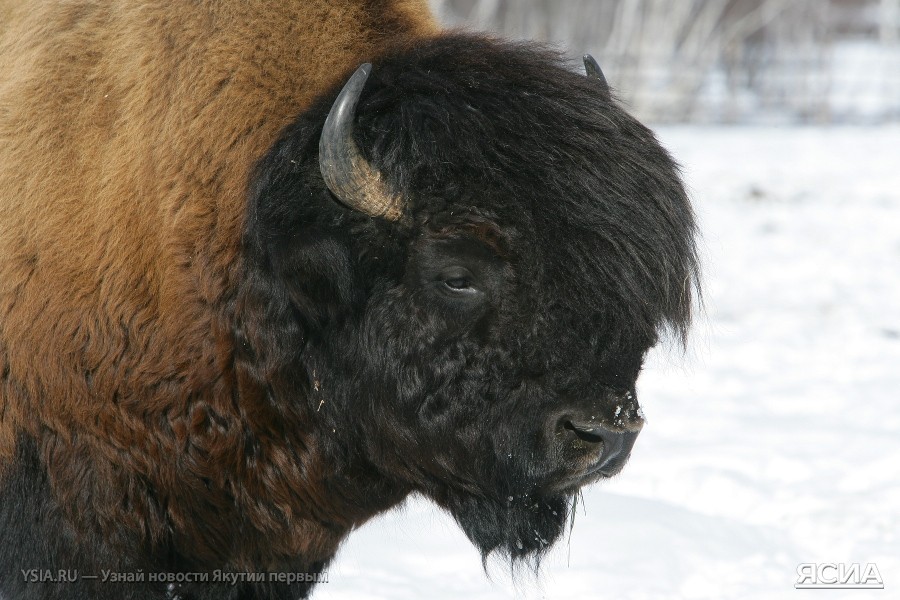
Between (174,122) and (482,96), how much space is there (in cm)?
85

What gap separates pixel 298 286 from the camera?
2605 millimetres

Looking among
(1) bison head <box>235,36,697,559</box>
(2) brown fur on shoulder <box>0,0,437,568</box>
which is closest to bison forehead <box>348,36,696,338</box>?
(1) bison head <box>235,36,697,559</box>

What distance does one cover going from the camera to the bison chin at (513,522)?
9.00ft

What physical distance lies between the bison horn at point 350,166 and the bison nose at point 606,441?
0.70 m

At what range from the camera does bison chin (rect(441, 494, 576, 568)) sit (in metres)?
2.74

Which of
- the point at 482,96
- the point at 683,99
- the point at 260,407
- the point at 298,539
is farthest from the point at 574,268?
the point at 683,99

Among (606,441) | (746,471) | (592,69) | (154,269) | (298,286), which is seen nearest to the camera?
(606,441)

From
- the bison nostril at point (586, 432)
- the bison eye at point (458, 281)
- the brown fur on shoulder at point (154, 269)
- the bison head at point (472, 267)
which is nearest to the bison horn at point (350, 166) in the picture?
the bison head at point (472, 267)

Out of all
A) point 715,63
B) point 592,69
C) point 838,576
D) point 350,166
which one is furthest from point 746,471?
point 715,63

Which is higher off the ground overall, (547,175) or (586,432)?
(547,175)

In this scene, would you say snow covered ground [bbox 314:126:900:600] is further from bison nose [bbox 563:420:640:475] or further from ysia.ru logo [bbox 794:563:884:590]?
bison nose [bbox 563:420:640:475]

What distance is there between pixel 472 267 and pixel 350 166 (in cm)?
39

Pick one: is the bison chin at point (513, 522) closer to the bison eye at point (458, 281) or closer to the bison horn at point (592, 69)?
the bison eye at point (458, 281)

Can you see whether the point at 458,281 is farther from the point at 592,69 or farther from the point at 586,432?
the point at 592,69
